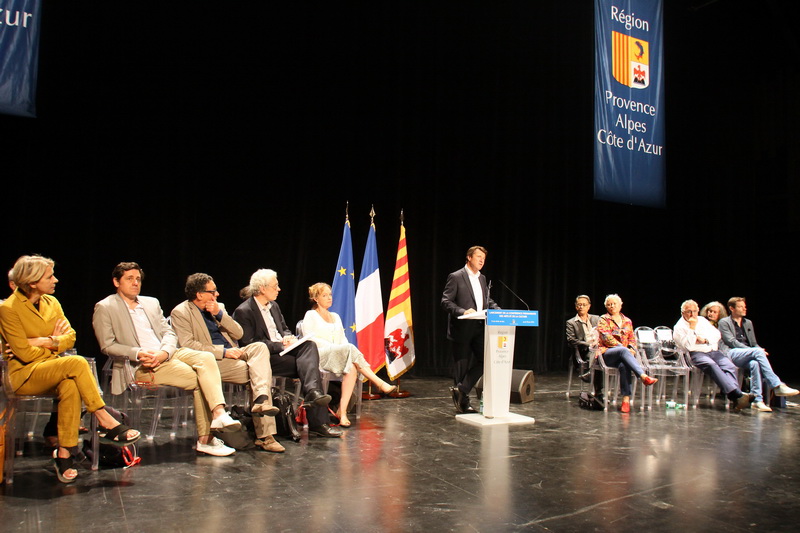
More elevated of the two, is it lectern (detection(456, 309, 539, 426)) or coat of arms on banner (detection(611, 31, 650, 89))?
coat of arms on banner (detection(611, 31, 650, 89))

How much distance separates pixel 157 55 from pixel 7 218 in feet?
6.13

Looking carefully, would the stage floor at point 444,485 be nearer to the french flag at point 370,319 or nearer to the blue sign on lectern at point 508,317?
the blue sign on lectern at point 508,317

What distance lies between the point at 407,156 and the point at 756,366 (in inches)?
158

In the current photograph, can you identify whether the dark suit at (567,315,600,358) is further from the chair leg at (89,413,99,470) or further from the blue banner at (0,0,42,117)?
the blue banner at (0,0,42,117)

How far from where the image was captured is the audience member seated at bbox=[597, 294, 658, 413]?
5.55 metres

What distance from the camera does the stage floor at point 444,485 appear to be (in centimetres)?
261

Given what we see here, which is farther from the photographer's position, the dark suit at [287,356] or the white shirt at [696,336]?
the white shirt at [696,336]

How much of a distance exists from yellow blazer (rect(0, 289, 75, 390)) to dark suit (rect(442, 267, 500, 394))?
9.53 feet

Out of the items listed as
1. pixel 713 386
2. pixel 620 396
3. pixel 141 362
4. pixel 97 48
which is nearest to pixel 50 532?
pixel 141 362

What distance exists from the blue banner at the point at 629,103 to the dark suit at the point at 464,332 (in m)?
2.87

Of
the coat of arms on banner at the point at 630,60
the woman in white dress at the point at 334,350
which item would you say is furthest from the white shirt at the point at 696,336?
the coat of arms on banner at the point at 630,60

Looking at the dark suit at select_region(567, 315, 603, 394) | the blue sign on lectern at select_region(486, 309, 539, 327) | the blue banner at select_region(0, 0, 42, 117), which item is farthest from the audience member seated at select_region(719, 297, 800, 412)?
the blue banner at select_region(0, 0, 42, 117)

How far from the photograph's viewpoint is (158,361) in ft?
12.0

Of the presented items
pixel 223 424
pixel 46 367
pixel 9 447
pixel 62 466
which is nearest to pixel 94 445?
pixel 62 466
